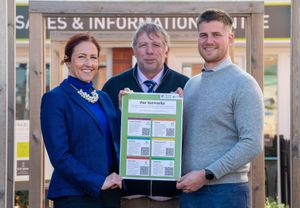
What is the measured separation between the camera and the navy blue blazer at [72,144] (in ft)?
11.5

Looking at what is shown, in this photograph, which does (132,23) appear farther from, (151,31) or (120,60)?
(151,31)

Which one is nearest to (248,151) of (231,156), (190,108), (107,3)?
(231,156)

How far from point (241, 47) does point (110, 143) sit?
6.12 meters

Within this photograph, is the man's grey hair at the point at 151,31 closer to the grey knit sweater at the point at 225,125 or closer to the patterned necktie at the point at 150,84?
the patterned necktie at the point at 150,84

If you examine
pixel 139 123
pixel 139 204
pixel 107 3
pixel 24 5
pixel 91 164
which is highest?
pixel 24 5

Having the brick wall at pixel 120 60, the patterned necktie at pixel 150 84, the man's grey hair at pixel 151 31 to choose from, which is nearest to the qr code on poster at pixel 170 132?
the patterned necktie at pixel 150 84

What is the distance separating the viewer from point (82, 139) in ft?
11.7

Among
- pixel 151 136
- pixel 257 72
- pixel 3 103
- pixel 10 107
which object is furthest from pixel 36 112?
pixel 257 72

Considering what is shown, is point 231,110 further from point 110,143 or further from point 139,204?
point 139,204

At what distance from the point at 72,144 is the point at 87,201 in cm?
33

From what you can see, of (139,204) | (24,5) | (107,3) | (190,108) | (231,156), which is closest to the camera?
(231,156)

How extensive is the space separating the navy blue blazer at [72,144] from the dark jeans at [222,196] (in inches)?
21.6

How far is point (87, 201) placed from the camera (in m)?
3.59

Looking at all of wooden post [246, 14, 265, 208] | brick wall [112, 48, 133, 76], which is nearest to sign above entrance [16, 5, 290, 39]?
brick wall [112, 48, 133, 76]
